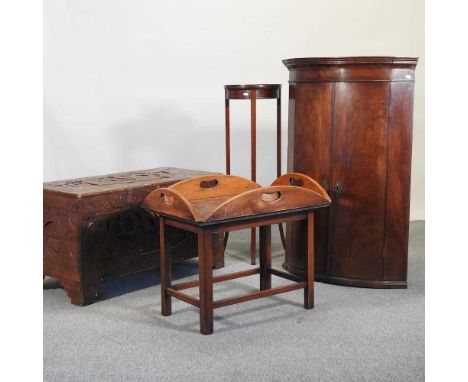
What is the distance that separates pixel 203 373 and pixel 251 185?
1.41 meters

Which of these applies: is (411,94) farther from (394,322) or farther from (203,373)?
(203,373)

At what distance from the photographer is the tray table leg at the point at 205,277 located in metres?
3.02

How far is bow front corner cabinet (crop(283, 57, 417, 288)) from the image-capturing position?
142 inches

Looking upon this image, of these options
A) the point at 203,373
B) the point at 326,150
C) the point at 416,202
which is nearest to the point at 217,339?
the point at 203,373

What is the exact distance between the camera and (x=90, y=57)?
5.31m

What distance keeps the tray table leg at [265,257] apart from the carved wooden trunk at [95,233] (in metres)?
0.63

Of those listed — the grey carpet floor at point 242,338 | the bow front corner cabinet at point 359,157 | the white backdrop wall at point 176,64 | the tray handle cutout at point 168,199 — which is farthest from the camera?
the white backdrop wall at point 176,64

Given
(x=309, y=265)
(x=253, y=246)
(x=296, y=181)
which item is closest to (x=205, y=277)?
(x=309, y=265)

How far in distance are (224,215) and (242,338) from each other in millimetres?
566

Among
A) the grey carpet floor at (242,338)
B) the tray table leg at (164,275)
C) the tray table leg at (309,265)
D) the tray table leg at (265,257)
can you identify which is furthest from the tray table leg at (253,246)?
the tray table leg at (164,275)

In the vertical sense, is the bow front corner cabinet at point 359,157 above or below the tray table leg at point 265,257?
above

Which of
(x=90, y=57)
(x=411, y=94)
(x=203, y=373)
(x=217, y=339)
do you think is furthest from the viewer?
(x=90, y=57)

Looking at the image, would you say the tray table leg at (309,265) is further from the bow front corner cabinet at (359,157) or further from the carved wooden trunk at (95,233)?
the carved wooden trunk at (95,233)

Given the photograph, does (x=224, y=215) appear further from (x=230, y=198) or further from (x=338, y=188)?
(x=338, y=188)
